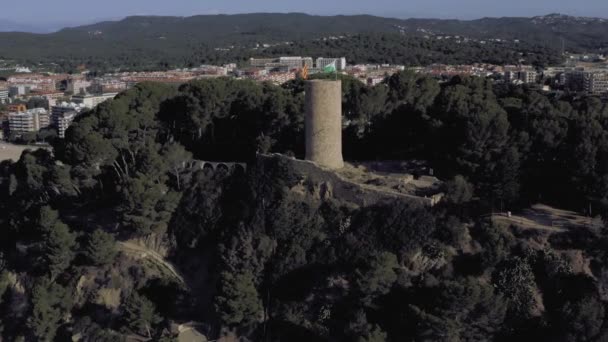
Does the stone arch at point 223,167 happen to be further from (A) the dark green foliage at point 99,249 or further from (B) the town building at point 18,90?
(B) the town building at point 18,90

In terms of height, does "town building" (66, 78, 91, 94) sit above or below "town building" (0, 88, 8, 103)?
above

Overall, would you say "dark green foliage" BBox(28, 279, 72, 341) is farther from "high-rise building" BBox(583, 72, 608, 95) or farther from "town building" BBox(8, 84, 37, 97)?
"town building" BBox(8, 84, 37, 97)

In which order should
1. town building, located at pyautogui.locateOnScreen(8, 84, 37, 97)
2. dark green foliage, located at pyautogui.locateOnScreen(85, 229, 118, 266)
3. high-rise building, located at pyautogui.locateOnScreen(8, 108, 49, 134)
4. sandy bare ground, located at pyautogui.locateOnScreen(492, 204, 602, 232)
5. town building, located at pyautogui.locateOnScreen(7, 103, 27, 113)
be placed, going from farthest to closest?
town building, located at pyautogui.locateOnScreen(8, 84, 37, 97) < town building, located at pyautogui.locateOnScreen(7, 103, 27, 113) < high-rise building, located at pyautogui.locateOnScreen(8, 108, 49, 134) < dark green foliage, located at pyautogui.locateOnScreen(85, 229, 118, 266) < sandy bare ground, located at pyautogui.locateOnScreen(492, 204, 602, 232)

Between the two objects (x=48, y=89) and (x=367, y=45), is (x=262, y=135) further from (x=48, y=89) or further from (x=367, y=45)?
(x=367, y=45)

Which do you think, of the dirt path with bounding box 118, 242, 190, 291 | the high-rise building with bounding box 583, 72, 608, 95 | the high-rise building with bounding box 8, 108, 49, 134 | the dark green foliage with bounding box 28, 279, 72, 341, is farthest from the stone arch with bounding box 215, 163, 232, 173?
the high-rise building with bounding box 583, 72, 608, 95

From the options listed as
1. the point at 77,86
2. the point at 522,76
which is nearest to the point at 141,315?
the point at 522,76

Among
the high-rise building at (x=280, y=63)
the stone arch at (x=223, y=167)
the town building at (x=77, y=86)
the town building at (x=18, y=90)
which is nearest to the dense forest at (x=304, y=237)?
the stone arch at (x=223, y=167)
